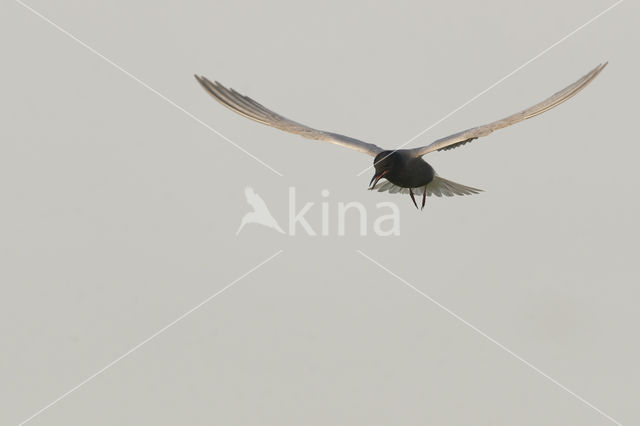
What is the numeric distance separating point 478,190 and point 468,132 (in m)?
3.76

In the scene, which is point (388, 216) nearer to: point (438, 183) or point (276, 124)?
point (438, 183)

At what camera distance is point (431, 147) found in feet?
57.0

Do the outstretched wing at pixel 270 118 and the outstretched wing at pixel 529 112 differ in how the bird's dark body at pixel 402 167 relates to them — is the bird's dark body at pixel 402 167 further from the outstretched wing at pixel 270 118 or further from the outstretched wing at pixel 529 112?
the outstretched wing at pixel 529 112

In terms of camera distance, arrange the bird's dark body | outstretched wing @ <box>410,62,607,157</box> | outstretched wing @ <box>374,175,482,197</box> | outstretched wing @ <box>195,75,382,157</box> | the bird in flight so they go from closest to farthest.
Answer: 1. outstretched wing @ <box>410,62,607,157</box>
2. the bird in flight
3. the bird's dark body
4. outstretched wing @ <box>195,75,382,157</box>
5. outstretched wing @ <box>374,175,482,197</box>

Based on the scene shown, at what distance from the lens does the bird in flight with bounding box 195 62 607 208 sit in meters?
16.7

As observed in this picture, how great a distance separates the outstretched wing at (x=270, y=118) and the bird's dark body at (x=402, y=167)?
0.67m

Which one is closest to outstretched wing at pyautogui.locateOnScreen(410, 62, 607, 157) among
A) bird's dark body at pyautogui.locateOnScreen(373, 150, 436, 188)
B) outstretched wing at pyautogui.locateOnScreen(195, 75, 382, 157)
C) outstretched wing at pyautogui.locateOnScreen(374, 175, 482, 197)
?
bird's dark body at pyautogui.locateOnScreen(373, 150, 436, 188)

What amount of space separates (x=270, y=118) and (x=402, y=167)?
10.3 ft

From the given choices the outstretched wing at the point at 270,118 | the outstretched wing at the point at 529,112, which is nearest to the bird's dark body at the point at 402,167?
the outstretched wing at the point at 270,118

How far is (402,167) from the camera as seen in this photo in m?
17.8

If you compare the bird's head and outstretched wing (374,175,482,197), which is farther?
outstretched wing (374,175,482,197)

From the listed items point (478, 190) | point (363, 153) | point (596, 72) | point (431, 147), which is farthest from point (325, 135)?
point (596, 72)

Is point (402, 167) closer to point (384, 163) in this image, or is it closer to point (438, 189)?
point (384, 163)

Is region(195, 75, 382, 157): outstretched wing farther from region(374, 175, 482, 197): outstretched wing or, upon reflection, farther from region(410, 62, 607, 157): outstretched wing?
region(410, 62, 607, 157): outstretched wing
